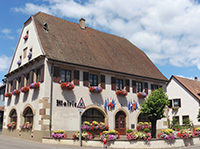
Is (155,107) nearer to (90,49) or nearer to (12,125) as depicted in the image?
(90,49)

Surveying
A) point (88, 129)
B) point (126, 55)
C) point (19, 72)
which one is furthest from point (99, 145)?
point (126, 55)

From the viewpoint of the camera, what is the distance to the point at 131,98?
24.0m

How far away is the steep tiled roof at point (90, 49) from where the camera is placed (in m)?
20.9

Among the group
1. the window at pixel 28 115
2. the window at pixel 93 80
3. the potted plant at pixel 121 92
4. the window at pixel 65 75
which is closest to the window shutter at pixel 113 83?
the potted plant at pixel 121 92

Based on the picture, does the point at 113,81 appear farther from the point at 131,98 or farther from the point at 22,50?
the point at 22,50

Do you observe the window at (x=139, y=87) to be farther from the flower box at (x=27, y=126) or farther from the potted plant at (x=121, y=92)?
the flower box at (x=27, y=126)

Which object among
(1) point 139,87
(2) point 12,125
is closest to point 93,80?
(1) point 139,87

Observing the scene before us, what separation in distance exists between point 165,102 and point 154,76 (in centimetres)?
898

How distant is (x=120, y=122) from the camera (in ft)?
75.2

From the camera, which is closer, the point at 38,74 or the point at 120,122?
the point at 38,74

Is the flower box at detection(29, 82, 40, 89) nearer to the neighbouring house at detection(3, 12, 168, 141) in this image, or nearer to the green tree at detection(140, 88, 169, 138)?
the neighbouring house at detection(3, 12, 168, 141)

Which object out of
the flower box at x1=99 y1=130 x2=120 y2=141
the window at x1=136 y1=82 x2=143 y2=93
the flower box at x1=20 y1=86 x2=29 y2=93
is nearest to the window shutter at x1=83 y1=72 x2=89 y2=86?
the flower box at x1=20 y1=86 x2=29 y2=93

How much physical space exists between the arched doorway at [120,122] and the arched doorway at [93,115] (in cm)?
170

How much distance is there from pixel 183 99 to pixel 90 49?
17.5m
